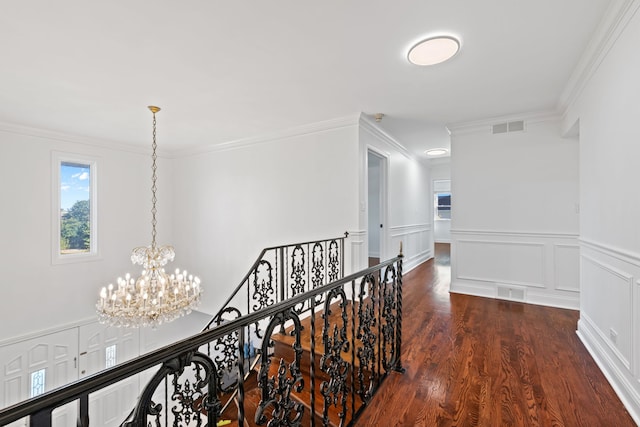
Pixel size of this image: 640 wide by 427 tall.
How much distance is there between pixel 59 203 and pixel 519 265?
7009mm

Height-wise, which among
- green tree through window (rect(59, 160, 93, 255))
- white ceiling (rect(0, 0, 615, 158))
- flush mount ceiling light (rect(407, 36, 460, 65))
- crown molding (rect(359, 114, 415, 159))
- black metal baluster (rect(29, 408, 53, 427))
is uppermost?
white ceiling (rect(0, 0, 615, 158))

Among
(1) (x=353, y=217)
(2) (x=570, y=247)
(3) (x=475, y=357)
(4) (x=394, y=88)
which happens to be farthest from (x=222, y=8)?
(2) (x=570, y=247)

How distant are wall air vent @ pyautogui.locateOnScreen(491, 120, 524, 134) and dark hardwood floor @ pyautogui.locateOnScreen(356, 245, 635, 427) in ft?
7.90

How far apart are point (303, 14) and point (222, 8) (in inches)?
20.9

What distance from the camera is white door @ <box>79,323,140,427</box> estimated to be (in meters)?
4.74

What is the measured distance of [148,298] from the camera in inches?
133

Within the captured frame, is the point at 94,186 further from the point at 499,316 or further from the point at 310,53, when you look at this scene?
the point at 499,316

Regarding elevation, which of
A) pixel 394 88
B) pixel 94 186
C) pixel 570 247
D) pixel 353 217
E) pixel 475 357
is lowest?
pixel 475 357

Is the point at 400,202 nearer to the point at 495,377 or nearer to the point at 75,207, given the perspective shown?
the point at 495,377

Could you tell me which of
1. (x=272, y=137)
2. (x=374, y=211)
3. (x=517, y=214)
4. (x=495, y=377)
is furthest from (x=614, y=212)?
(x=374, y=211)

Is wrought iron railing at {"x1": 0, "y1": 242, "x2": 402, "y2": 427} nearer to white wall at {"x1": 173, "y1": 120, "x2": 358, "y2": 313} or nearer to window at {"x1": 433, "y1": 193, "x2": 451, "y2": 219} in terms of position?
white wall at {"x1": 173, "y1": 120, "x2": 358, "y2": 313}

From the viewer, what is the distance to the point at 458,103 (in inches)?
136

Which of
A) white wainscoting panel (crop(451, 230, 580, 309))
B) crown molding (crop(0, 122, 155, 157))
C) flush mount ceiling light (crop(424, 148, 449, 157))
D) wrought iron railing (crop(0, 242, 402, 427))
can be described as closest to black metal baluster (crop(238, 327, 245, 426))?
wrought iron railing (crop(0, 242, 402, 427))

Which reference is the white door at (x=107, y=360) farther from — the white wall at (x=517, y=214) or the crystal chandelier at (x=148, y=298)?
the white wall at (x=517, y=214)
